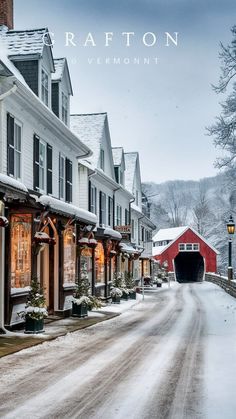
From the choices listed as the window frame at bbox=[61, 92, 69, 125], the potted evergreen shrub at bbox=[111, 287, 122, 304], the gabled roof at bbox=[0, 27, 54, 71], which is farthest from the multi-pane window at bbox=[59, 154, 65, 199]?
the potted evergreen shrub at bbox=[111, 287, 122, 304]

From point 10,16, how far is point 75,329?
12.7 meters

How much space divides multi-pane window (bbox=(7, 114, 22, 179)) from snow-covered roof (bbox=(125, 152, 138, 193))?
91.5 ft

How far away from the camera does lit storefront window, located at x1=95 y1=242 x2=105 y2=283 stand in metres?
28.3

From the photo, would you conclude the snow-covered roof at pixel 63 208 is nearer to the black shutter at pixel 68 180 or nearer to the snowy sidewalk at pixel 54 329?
the black shutter at pixel 68 180

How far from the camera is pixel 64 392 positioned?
8242 millimetres

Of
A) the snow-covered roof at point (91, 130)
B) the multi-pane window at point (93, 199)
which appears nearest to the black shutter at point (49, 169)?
the multi-pane window at point (93, 199)

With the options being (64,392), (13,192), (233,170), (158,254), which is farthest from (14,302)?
(158,254)

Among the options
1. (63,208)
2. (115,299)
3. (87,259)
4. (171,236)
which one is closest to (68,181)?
(87,259)

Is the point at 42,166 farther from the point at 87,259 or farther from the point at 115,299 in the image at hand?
the point at 115,299

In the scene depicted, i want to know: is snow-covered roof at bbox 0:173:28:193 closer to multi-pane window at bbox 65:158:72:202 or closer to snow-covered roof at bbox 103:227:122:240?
multi-pane window at bbox 65:158:72:202

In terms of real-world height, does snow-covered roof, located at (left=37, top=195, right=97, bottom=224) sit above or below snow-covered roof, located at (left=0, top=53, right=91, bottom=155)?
below

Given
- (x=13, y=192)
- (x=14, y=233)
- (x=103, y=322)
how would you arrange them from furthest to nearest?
(x=103, y=322) → (x=14, y=233) → (x=13, y=192)

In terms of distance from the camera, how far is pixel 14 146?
53.7 feet

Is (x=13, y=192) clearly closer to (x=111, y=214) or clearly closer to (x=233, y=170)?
(x=233, y=170)
